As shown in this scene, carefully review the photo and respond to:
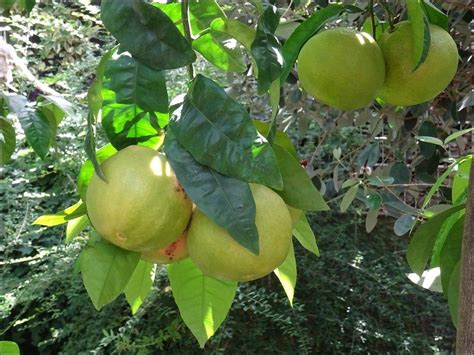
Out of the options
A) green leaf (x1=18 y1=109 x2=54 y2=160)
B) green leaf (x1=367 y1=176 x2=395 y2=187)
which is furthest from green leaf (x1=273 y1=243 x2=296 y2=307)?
green leaf (x1=367 y1=176 x2=395 y2=187)

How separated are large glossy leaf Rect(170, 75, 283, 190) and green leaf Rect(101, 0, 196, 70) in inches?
1.4

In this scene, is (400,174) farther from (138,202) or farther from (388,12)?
(138,202)

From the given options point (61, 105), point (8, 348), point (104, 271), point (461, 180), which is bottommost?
point (8, 348)

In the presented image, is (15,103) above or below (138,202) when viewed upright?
below

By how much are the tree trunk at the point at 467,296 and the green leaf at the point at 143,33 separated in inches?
12.3

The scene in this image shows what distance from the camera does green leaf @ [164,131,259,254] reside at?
491 millimetres

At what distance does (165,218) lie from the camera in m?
0.52

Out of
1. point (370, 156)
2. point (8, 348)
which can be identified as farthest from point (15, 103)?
point (370, 156)

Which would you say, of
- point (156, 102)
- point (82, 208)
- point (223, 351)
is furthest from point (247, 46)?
point (223, 351)

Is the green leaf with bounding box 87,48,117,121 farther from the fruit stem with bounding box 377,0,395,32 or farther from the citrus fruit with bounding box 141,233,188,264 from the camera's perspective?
the fruit stem with bounding box 377,0,395,32

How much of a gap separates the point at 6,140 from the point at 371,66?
2.59 feet

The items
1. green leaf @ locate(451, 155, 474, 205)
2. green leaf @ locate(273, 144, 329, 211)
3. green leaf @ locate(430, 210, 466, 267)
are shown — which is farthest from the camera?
green leaf @ locate(451, 155, 474, 205)

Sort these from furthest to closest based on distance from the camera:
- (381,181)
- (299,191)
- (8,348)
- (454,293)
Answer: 1. (381,181)
2. (8,348)
3. (454,293)
4. (299,191)

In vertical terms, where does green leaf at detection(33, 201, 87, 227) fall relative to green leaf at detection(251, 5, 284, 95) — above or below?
below
